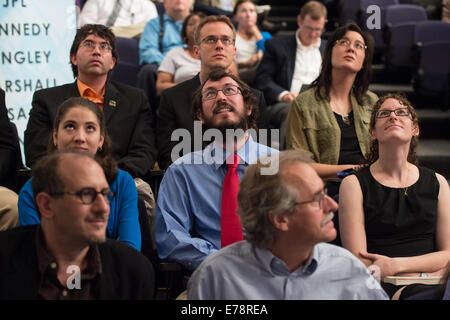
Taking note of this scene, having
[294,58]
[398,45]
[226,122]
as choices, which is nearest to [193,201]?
[226,122]

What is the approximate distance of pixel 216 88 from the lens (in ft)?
8.41

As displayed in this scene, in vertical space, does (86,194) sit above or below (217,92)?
below

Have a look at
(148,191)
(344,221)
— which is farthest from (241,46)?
(344,221)

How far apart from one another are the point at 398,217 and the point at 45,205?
1361 mm

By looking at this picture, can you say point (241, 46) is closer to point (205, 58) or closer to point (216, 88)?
point (205, 58)

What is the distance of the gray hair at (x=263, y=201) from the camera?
166 centimetres

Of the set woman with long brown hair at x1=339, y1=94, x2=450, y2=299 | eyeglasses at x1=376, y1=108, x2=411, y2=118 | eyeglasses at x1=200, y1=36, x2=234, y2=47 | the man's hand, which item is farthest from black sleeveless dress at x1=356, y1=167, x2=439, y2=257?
eyeglasses at x1=200, y1=36, x2=234, y2=47

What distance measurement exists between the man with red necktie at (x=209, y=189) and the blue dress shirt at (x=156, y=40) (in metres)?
1.90

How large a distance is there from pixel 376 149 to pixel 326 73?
2.50 ft

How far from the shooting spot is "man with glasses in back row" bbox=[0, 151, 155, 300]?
1604 mm

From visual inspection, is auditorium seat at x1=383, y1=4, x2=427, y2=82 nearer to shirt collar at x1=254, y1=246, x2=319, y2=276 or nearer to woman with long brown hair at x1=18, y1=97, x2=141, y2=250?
woman with long brown hair at x1=18, y1=97, x2=141, y2=250

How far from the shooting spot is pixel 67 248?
5.38 ft

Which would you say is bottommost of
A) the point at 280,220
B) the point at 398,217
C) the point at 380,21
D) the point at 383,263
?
the point at 383,263
